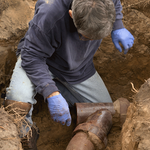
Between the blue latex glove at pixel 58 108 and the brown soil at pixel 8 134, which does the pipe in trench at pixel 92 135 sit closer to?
the blue latex glove at pixel 58 108

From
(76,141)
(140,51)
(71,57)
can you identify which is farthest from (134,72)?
(76,141)

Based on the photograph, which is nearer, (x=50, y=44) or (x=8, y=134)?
(x=8, y=134)

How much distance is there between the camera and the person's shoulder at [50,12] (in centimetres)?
134

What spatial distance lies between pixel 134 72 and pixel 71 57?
130 cm

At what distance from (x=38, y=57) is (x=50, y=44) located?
0.53 ft

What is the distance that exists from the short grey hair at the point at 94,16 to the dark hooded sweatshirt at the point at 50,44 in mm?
234

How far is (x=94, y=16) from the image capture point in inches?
44.5

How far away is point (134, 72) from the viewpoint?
2.56m

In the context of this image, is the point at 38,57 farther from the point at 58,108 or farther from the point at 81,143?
the point at 81,143

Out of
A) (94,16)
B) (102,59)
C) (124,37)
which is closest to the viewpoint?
(94,16)

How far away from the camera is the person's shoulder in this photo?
4.41 ft

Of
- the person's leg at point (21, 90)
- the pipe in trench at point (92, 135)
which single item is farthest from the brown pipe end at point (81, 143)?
the person's leg at point (21, 90)

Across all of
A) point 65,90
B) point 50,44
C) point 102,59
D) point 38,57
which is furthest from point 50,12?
point 102,59

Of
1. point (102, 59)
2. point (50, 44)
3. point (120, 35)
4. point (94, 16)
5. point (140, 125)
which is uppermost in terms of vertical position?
point (94, 16)
